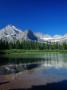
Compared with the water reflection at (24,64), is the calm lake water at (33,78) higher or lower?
lower

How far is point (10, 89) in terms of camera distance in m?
22.4

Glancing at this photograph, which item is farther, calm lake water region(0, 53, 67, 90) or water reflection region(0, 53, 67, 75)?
water reflection region(0, 53, 67, 75)

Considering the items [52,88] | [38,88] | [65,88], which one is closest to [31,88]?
[38,88]

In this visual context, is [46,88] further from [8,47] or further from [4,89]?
[8,47]

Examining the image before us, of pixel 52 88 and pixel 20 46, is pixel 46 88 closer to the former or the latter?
pixel 52 88

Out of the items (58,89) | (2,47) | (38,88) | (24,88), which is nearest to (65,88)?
(58,89)

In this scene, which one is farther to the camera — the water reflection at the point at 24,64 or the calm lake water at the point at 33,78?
the water reflection at the point at 24,64

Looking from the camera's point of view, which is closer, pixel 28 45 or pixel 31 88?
pixel 31 88

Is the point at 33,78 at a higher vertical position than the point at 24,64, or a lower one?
lower

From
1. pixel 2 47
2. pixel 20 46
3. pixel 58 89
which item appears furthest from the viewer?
pixel 20 46

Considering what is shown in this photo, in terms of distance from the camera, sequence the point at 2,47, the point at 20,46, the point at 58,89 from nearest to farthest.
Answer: the point at 58,89 → the point at 2,47 → the point at 20,46

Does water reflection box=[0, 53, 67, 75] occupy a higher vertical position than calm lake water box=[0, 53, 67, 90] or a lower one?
higher

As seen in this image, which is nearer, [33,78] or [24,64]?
[33,78]

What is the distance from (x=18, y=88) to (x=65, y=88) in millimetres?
5073
